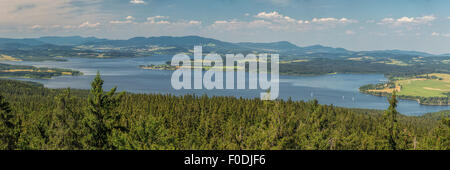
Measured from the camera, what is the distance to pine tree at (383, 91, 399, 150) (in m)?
44.0

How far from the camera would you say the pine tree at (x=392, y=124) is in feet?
144

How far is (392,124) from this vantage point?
4491cm

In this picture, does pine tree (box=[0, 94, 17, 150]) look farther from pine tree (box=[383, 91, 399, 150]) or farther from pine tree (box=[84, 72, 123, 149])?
pine tree (box=[383, 91, 399, 150])

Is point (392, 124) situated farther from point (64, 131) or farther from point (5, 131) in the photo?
point (5, 131)

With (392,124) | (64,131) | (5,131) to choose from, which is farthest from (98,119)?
(392,124)

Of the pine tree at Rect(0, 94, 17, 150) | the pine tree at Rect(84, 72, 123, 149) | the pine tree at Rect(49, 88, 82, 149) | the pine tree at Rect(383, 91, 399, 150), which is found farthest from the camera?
the pine tree at Rect(383, 91, 399, 150)

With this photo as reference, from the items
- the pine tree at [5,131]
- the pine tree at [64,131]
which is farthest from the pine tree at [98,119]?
the pine tree at [5,131]

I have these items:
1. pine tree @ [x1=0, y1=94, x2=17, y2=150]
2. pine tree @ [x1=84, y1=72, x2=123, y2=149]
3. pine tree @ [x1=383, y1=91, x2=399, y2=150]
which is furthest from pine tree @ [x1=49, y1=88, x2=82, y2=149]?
pine tree @ [x1=383, y1=91, x2=399, y2=150]

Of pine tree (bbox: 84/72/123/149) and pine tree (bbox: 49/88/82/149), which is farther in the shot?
pine tree (bbox: 49/88/82/149)
